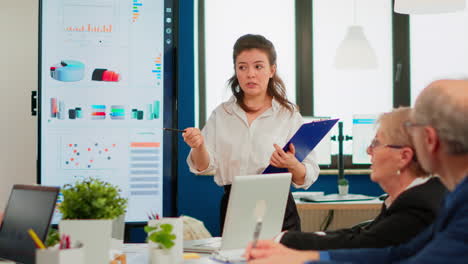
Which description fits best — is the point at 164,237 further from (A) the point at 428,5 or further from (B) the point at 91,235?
(A) the point at 428,5

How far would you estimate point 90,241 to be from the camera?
164 cm

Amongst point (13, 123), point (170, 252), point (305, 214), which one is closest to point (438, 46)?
point (305, 214)

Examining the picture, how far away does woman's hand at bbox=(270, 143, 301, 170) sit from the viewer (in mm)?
2568

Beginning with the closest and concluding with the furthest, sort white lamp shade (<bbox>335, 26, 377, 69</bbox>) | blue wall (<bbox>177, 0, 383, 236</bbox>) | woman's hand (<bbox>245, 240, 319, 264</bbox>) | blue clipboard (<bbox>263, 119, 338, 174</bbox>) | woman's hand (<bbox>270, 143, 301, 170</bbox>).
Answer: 1. woman's hand (<bbox>245, 240, 319, 264</bbox>)
2. blue clipboard (<bbox>263, 119, 338, 174</bbox>)
3. woman's hand (<bbox>270, 143, 301, 170</bbox>)
4. white lamp shade (<bbox>335, 26, 377, 69</bbox>)
5. blue wall (<bbox>177, 0, 383, 236</bbox>)

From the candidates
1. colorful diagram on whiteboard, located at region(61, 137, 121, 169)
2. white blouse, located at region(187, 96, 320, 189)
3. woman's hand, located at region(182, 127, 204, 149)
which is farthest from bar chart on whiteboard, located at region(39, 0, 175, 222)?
woman's hand, located at region(182, 127, 204, 149)

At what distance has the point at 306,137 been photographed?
8.30 ft

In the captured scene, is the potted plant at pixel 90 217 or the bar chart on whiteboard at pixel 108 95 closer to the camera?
the potted plant at pixel 90 217

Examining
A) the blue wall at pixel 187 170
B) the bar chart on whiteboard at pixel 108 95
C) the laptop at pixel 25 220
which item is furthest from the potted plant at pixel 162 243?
the blue wall at pixel 187 170

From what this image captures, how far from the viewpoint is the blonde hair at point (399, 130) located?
1888 millimetres

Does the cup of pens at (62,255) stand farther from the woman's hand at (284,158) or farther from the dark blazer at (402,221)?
the woman's hand at (284,158)

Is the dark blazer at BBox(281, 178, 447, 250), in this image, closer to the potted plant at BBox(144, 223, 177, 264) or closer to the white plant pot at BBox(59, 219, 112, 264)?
the potted plant at BBox(144, 223, 177, 264)

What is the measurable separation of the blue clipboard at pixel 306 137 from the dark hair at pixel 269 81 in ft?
1.05

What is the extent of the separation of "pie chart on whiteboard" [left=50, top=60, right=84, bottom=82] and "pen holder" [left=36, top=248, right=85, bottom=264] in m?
2.12

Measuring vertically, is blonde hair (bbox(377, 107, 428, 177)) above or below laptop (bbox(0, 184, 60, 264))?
above
